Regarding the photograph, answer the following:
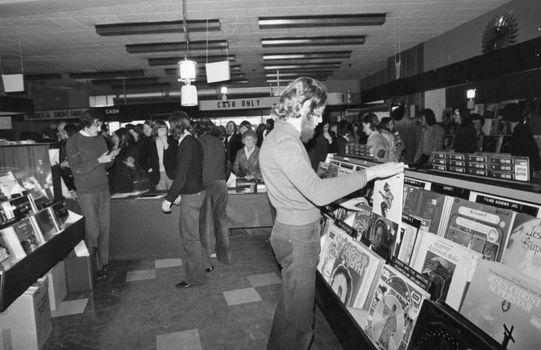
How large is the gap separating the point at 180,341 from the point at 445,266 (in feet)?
6.51

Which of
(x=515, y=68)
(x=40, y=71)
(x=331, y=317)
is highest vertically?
(x=40, y=71)

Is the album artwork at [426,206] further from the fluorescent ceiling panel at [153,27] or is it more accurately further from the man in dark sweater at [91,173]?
the fluorescent ceiling panel at [153,27]

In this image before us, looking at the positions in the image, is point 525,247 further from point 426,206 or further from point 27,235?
point 27,235

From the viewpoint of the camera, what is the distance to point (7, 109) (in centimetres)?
870

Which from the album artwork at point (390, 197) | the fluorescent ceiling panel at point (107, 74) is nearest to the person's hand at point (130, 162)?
the album artwork at point (390, 197)

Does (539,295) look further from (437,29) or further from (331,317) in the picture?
(437,29)

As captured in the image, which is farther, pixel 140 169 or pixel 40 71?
pixel 40 71

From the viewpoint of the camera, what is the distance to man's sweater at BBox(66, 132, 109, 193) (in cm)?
371

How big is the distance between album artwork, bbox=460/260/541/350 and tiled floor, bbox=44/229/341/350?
4.75ft

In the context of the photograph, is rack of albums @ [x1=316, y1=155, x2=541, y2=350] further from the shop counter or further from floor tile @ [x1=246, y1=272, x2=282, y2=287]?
the shop counter

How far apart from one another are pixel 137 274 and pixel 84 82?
11.0 meters

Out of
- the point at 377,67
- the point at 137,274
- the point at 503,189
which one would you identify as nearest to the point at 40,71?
the point at 137,274

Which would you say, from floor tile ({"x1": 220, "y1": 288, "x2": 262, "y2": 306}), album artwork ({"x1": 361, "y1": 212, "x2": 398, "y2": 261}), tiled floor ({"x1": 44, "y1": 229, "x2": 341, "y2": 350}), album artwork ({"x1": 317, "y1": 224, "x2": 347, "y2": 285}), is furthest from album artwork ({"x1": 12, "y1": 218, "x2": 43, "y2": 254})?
album artwork ({"x1": 361, "y1": 212, "x2": 398, "y2": 261})

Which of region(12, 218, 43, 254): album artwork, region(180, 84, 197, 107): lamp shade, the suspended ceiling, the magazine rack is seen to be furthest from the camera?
the suspended ceiling
